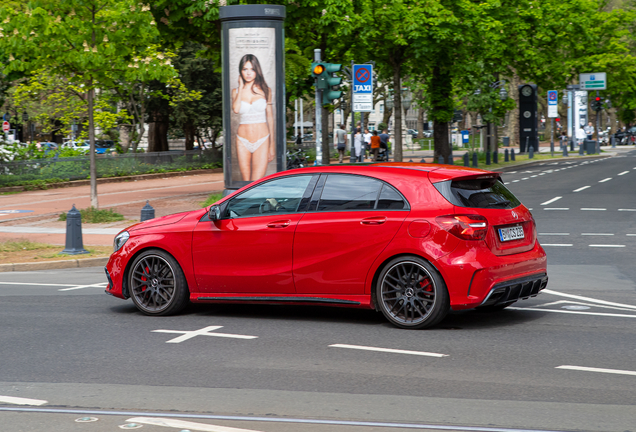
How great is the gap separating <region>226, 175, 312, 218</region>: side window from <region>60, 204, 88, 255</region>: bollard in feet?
20.3

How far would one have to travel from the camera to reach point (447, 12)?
3278 cm

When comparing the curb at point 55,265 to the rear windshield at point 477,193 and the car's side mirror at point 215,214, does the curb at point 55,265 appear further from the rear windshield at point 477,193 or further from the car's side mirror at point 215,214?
the rear windshield at point 477,193

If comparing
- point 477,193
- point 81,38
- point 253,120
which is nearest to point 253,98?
point 253,120

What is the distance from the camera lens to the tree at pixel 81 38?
18.2 m

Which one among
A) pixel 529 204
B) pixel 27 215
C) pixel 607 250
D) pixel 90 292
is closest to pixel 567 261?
pixel 607 250

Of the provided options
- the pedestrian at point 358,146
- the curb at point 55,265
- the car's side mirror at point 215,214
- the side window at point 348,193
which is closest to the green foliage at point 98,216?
the curb at point 55,265

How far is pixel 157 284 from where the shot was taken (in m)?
8.63

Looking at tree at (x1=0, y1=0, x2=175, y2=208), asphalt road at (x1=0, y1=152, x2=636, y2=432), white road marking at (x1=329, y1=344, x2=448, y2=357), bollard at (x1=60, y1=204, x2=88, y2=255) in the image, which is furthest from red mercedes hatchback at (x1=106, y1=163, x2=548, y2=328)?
tree at (x1=0, y1=0, x2=175, y2=208)

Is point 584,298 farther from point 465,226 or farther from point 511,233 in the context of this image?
point 465,226

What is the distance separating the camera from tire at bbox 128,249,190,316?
8.51 metres

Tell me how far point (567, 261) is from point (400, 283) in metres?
5.44

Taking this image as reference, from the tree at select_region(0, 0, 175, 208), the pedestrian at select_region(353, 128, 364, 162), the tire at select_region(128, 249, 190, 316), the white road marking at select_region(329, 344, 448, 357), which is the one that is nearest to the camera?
the white road marking at select_region(329, 344, 448, 357)

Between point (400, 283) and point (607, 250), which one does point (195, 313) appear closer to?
point (400, 283)

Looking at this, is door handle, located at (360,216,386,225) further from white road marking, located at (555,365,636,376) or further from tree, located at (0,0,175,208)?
tree, located at (0,0,175,208)
